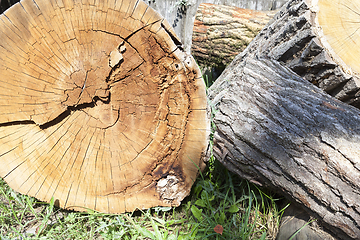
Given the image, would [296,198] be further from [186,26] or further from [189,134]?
[186,26]

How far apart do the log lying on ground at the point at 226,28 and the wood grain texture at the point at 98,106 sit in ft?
3.82

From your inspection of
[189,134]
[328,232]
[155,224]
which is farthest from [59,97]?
[328,232]

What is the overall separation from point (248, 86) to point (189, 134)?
520mm

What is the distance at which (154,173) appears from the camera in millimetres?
1666

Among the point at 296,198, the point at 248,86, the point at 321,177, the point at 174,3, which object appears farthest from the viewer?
the point at 174,3

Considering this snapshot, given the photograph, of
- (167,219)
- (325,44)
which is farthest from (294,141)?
(167,219)

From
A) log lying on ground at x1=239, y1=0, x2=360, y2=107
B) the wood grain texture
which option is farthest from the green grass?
log lying on ground at x1=239, y1=0, x2=360, y2=107

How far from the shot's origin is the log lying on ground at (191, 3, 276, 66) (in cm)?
243

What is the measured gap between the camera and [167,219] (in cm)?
177

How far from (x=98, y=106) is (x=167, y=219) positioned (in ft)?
3.22

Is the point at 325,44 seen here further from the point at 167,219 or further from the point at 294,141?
the point at 167,219

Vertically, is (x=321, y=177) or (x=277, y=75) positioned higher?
(x=277, y=75)

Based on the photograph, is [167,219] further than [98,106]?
Yes

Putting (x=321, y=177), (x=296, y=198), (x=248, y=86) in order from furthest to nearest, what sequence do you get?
1. (x=248, y=86)
2. (x=296, y=198)
3. (x=321, y=177)
